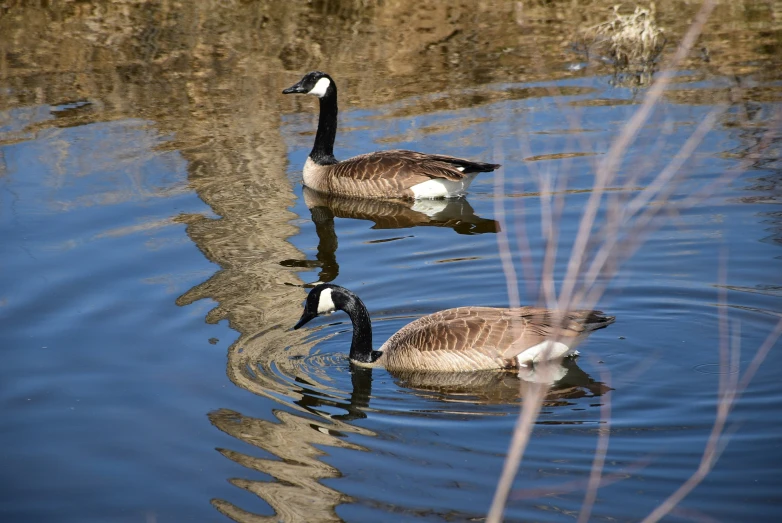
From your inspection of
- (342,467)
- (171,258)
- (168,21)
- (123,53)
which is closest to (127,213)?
(171,258)

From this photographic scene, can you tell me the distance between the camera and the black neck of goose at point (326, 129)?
12992 mm

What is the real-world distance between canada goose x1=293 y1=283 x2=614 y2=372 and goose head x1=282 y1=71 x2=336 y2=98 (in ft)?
19.9

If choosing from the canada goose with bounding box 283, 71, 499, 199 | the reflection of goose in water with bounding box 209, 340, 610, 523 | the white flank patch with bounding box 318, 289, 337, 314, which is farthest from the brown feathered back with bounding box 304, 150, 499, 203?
the reflection of goose in water with bounding box 209, 340, 610, 523

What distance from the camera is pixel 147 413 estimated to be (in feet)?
22.1

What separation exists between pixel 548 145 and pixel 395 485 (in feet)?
25.5

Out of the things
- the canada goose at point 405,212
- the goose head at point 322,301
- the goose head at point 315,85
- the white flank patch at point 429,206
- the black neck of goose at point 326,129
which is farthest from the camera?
the goose head at point 315,85

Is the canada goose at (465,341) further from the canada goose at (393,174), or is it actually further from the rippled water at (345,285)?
the canada goose at (393,174)

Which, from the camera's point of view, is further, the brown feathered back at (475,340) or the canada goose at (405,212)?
the canada goose at (405,212)

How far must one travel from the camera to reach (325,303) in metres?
7.86

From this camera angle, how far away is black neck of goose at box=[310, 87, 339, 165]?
512 inches

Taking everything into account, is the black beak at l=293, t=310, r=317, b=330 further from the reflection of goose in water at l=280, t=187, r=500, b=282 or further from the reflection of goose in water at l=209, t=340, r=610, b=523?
the reflection of goose in water at l=280, t=187, r=500, b=282

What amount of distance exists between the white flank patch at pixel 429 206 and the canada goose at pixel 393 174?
3.9 inches

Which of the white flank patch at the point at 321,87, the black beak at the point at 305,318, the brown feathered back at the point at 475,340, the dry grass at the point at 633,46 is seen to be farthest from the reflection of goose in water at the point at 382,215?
the dry grass at the point at 633,46

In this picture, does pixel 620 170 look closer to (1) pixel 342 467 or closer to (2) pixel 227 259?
(2) pixel 227 259
